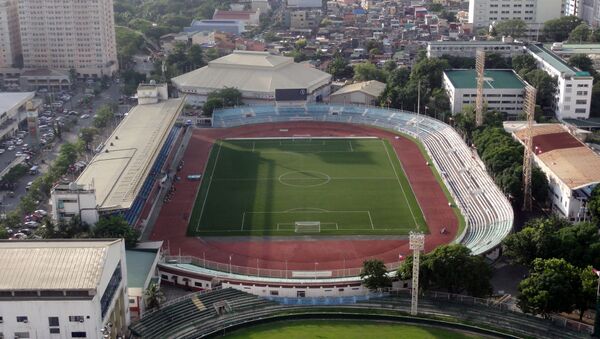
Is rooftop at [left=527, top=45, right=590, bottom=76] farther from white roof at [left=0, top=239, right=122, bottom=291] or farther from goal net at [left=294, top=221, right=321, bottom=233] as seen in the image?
white roof at [left=0, top=239, right=122, bottom=291]

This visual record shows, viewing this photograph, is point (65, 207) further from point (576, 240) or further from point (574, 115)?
point (574, 115)

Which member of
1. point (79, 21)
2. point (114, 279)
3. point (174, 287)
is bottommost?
point (174, 287)

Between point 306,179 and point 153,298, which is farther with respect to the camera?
point 306,179

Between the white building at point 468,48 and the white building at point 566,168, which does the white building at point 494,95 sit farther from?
the white building at point 468,48

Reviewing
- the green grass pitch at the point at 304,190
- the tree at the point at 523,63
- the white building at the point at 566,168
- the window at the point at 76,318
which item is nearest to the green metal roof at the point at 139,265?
the window at the point at 76,318

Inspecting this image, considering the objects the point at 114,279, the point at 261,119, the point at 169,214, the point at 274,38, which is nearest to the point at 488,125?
the point at 261,119

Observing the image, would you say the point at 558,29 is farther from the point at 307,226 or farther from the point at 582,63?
the point at 307,226

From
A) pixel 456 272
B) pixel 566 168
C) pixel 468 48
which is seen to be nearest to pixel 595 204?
pixel 566 168

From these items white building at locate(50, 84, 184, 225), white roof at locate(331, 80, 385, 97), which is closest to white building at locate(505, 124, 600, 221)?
white roof at locate(331, 80, 385, 97)
